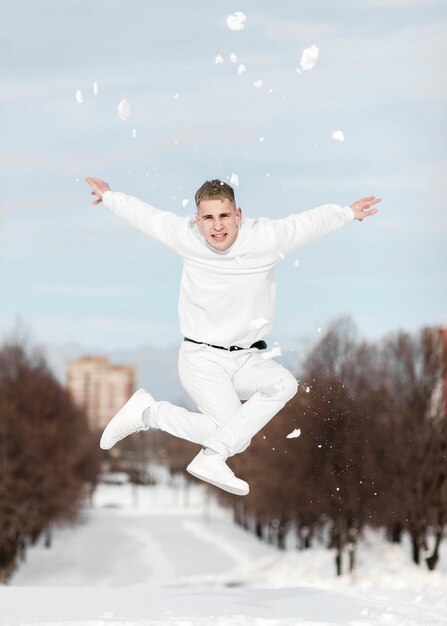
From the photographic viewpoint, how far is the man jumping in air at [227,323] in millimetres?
8180

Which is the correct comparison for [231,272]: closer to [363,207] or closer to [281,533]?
[363,207]

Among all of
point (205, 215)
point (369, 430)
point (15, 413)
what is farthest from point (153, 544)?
point (205, 215)

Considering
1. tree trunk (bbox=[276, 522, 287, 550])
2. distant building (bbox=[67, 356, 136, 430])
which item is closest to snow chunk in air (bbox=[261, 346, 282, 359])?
tree trunk (bbox=[276, 522, 287, 550])

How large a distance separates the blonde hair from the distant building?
102507mm

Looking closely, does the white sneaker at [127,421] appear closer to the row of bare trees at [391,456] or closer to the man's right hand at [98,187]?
the man's right hand at [98,187]

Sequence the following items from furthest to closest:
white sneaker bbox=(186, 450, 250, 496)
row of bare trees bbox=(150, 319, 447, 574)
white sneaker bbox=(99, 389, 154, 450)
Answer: row of bare trees bbox=(150, 319, 447, 574) < white sneaker bbox=(99, 389, 154, 450) < white sneaker bbox=(186, 450, 250, 496)

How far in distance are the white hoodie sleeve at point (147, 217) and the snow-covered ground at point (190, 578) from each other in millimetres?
3883

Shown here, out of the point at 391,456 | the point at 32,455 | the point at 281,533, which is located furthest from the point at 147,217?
the point at 281,533

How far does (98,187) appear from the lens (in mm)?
8984

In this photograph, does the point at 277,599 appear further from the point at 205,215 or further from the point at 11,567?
the point at 11,567

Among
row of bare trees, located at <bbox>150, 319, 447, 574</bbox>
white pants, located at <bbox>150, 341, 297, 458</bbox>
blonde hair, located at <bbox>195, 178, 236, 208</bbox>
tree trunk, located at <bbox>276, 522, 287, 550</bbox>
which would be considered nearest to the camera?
blonde hair, located at <bbox>195, 178, 236, 208</bbox>

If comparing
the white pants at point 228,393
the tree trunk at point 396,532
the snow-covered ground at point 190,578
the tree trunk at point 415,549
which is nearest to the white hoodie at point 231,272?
the white pants at point 228,393

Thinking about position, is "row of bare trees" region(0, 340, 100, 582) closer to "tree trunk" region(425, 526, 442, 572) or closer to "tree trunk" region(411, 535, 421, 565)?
"tree trunk" region(411, 535, 421, 565)

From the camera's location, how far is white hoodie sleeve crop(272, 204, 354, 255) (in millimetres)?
8336
